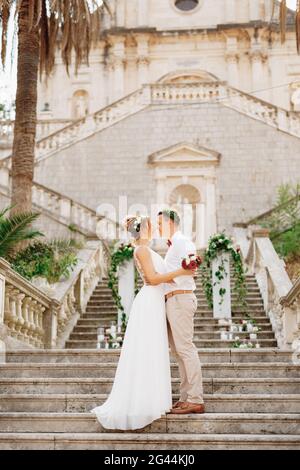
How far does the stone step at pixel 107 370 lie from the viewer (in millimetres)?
6461

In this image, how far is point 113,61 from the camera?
95.9 feet

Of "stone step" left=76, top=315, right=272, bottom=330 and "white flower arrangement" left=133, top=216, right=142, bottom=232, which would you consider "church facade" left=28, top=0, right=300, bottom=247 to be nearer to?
"stone step" left=76, top=315, right=272, bottom=330

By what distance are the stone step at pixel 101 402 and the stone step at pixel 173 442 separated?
56 centimetres

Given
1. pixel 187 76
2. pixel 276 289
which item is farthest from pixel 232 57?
pixel 276 289

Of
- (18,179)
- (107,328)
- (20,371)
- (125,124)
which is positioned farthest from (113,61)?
(20,371)

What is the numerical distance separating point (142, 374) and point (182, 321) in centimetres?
57

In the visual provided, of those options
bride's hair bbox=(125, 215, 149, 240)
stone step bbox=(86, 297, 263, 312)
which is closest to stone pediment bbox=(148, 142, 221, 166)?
stone step bbox=(86, 297, 263, 312)

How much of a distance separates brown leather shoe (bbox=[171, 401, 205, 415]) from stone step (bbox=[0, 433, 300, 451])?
21 centimetres

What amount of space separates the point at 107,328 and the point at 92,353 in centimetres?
363

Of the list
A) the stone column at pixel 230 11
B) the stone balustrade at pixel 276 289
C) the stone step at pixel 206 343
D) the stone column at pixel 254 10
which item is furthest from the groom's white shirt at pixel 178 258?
the stone column at pixel 254 10

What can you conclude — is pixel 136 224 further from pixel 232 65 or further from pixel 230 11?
pixel 230 11

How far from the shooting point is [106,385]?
614 centimetres

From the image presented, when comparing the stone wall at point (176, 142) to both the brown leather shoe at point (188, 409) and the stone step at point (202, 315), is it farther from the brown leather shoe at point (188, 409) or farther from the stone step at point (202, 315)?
the brown leather shoe at point (188, 409)
